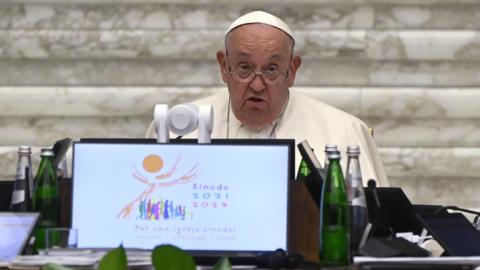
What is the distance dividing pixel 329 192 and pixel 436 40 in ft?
13.0

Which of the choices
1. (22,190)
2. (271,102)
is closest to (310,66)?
(271,102)

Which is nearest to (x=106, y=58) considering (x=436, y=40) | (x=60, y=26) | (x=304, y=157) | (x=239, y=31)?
(x=60, y=26)

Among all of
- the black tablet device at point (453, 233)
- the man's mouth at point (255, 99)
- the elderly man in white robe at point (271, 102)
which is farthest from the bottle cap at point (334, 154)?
the man's mouth at point (255, 99)

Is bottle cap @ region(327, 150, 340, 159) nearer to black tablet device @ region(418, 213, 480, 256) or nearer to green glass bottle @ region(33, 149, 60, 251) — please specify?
black tablet device @ region(418, 213, 480, 256)

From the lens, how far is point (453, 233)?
427cm

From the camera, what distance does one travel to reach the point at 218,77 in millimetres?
7980

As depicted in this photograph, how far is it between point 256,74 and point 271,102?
176mm

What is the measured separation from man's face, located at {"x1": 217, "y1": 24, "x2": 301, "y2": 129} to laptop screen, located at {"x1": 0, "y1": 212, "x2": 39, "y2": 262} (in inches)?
70.3

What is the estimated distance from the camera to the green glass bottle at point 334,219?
4035 millimetres

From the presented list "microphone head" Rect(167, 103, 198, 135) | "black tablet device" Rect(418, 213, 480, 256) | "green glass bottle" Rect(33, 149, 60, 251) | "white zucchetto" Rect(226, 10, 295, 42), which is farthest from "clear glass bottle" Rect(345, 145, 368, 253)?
"white zucchetto" Rect(226, 10, 295, 42)

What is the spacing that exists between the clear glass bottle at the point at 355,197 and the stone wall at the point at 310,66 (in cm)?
359

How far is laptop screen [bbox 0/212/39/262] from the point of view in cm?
407

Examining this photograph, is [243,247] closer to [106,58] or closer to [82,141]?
[82,141]

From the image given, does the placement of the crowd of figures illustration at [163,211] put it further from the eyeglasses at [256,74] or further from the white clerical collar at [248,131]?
the white clerical collar at [248,131]
